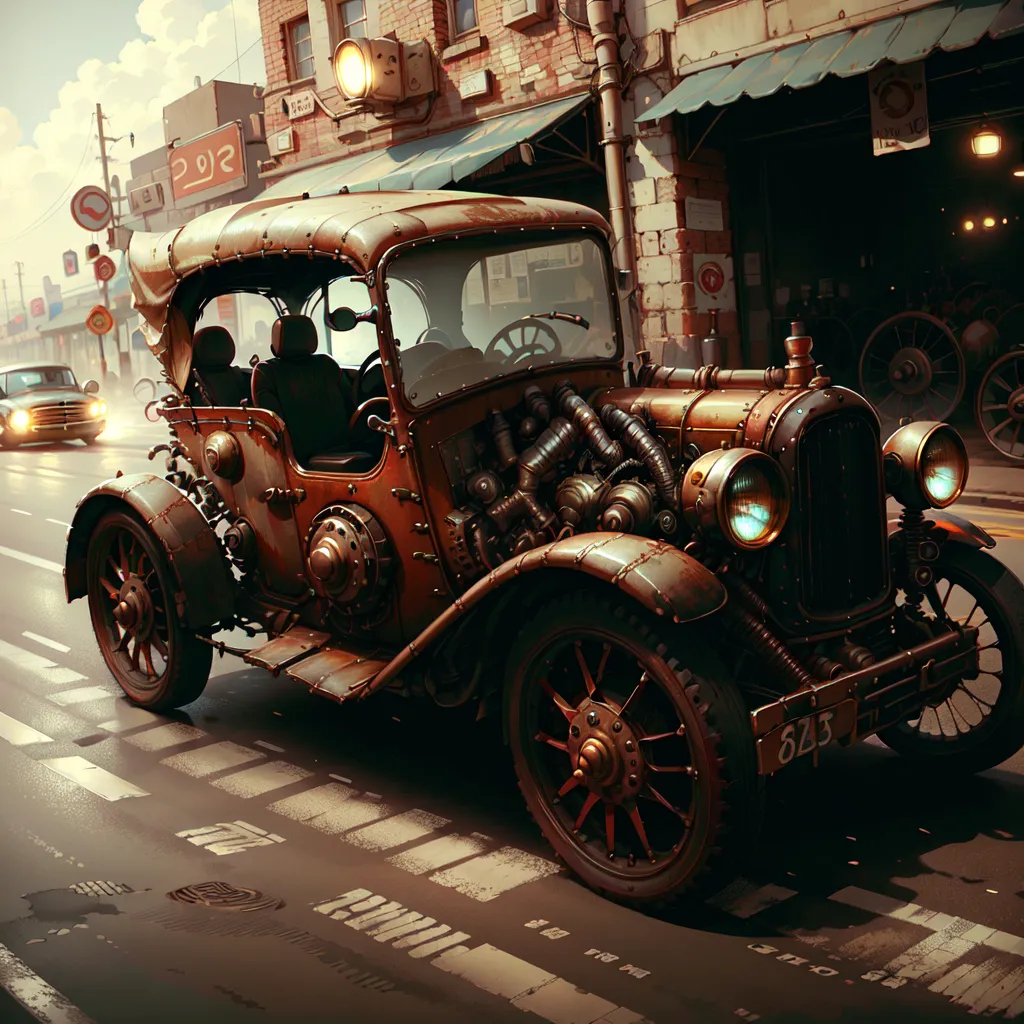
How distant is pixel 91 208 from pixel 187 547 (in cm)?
2002

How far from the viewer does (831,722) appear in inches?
126

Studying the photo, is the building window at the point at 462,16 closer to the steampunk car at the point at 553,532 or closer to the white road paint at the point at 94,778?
the steampunk car at the point at 553,532

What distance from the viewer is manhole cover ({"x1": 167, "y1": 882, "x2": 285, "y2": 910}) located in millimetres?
3389

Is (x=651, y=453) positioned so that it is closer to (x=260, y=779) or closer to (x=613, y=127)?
(x=260, y=779)

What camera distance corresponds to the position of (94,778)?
450 centimetres

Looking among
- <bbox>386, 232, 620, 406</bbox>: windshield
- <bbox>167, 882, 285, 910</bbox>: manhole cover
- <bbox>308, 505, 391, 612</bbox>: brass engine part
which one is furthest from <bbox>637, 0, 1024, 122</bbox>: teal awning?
<bbox>167, 882, 285, 910</bbox>: manhole cover

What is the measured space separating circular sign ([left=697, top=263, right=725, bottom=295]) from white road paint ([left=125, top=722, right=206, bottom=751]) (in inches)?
359

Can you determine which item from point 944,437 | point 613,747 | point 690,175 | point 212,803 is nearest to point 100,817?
point 212,803

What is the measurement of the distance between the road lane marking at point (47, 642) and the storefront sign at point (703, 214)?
8.39 meters

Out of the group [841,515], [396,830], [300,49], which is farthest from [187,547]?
[300,49]

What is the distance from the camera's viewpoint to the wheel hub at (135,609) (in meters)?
5.19

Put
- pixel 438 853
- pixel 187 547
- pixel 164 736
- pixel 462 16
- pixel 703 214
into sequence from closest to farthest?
pixel 438 853 < pixel 187 547 < pixel 164 736 < pixel 703 214 < pixel 462 16

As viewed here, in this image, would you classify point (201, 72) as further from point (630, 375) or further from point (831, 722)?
point (831, 722)

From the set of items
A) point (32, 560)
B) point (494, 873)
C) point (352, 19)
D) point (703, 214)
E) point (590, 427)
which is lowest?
point (494, 873)
